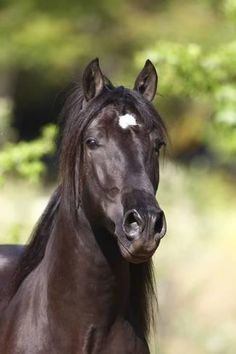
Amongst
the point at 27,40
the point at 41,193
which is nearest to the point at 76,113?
the point at 41,193

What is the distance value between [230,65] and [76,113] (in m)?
5.19

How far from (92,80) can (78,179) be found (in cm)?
43

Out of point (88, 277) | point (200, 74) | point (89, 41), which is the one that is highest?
point (89, 41)

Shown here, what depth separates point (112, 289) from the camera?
4.67m

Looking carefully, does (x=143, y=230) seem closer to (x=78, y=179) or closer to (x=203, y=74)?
(x=78, y=179)

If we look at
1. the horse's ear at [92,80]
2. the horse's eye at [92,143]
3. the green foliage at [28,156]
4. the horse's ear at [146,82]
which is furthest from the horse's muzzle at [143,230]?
the green foliage at [28,156]

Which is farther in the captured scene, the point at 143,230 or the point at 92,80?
the point at 92,80

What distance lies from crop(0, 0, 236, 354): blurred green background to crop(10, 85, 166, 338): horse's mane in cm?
38

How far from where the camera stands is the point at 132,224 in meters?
4.17

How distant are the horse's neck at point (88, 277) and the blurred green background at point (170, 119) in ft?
2.03

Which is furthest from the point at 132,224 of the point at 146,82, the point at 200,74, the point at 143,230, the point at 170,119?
the point at 170,119

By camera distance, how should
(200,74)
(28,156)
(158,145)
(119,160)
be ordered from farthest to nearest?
(200,74) < (28,156) < (158,145) < (119,160)

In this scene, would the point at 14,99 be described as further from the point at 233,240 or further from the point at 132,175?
the point at 132,175

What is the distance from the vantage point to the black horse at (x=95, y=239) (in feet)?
14.5
